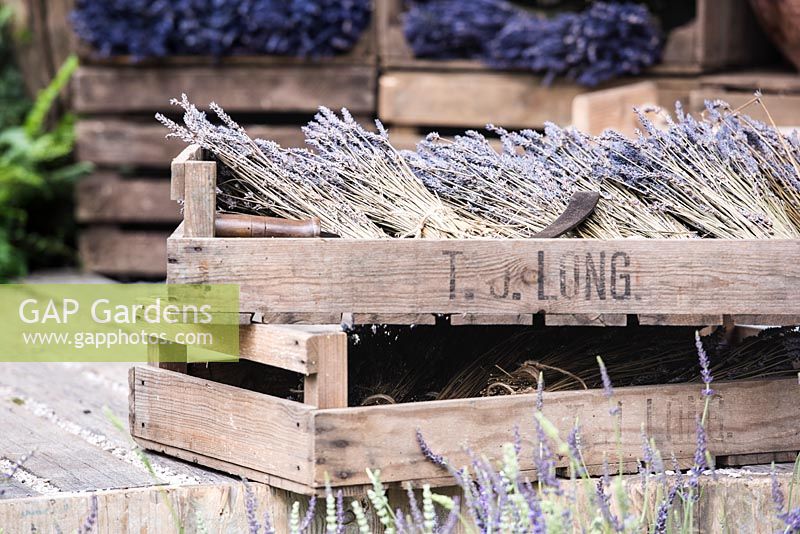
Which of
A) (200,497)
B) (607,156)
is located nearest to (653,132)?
(607,156)

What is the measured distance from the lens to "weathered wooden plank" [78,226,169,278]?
6.04m

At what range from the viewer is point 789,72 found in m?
5.00

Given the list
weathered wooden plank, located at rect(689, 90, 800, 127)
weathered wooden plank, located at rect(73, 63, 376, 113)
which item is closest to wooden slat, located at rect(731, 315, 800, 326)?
weathered wooden plank, located at rect(689, 90, 800, 127)

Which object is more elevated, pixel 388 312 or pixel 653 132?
pixel 653 132

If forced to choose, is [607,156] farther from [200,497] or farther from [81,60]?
[81,60]

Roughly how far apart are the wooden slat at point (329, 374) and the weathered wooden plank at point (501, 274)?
88mm

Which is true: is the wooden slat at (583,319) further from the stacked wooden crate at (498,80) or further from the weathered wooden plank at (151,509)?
the stacked wooden crate at (498,80)

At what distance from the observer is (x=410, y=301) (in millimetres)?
2393

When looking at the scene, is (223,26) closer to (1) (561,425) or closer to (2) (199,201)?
(2) (199,201)

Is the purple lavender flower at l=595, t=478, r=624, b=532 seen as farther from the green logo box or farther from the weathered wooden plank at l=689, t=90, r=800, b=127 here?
the weathered wooden plank at l=689, t=90, r=800, b=127

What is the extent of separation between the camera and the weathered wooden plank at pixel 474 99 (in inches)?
213

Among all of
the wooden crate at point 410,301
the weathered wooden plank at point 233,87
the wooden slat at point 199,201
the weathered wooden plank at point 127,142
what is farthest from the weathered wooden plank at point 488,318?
the weathered wooden plank at point 127,142

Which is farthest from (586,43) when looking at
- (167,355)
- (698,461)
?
(698,461)

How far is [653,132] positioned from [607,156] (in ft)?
0.45
